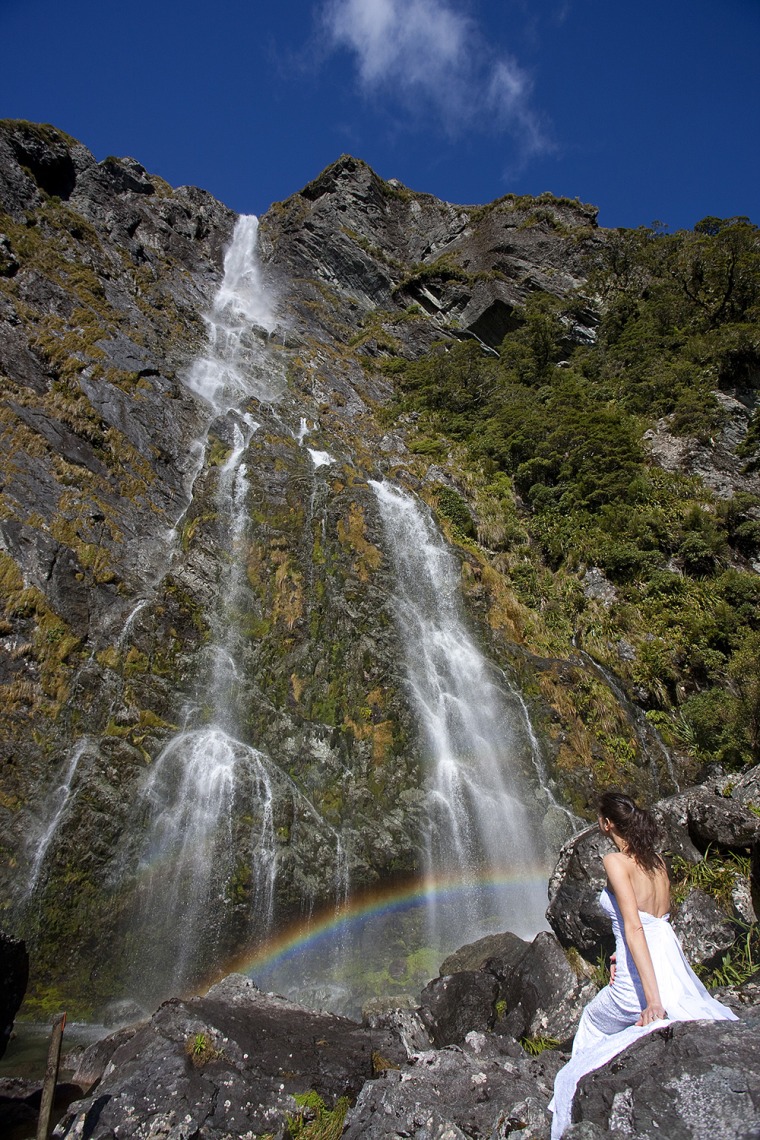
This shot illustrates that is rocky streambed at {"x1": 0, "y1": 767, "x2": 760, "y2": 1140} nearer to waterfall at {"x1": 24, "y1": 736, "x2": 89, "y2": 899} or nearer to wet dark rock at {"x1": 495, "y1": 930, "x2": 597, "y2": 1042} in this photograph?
wet dark rock at {"x1": 495, "y1": 930, "x2": 597, "y2": 1042}

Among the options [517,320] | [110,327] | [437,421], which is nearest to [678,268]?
[517,320]

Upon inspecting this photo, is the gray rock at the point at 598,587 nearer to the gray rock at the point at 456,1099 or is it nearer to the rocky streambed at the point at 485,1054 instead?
the rocky streambed at the point at 485,1054

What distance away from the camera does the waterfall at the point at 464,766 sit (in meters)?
10.8

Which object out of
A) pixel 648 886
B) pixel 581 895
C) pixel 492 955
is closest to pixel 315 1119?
pixel 581 895

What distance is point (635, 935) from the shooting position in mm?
2969

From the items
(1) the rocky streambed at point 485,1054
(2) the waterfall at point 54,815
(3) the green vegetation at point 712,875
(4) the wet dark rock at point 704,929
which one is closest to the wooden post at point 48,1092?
(1) the rocky streambed at point 485,1054

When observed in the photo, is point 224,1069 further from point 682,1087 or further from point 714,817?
point 714,817

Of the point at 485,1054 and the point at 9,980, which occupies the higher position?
the point at 9,980

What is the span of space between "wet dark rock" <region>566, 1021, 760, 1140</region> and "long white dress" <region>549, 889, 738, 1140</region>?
116 millimetres

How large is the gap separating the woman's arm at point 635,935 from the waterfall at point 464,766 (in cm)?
859

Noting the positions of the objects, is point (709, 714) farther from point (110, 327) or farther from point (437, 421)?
point (110, 327)

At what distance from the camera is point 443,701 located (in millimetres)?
13898

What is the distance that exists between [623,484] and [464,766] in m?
12.9

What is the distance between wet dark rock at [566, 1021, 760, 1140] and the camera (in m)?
2.13
